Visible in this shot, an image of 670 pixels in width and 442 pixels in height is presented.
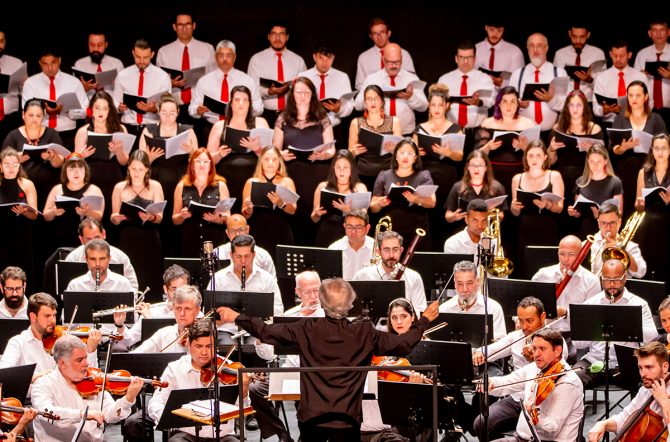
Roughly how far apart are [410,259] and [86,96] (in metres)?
4.19

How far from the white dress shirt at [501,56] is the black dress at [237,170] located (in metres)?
2.71

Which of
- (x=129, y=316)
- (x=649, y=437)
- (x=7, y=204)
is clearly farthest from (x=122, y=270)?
(x=649, y=437)

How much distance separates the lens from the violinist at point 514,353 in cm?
823

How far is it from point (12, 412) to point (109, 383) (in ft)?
2.18

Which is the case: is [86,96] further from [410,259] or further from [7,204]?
[410,259]

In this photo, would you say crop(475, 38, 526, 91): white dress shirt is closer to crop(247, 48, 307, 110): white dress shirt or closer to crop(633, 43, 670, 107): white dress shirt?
crop(633, 43, 670, 107): white dress shirt

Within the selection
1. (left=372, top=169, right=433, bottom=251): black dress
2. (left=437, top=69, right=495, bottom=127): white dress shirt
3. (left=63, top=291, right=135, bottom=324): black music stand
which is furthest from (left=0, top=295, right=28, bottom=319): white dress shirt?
(left=437, top=69, right=495, bottom=127): white dress shirt

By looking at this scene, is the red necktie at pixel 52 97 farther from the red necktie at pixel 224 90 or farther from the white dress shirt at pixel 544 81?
the white dress shirt at pixel 544 81

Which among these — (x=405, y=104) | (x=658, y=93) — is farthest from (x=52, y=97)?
(x=658, y=93)

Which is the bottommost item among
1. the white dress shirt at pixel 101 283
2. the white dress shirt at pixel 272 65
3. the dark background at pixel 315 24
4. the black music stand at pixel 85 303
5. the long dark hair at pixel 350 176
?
the black music stand at pixel 85 303

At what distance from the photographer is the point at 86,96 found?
1204 cm

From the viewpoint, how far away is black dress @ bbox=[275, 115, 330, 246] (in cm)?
1107

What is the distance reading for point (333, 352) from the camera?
6730 millimetres

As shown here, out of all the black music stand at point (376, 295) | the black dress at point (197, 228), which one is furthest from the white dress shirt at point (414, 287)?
the black dress at point (197, 228)
